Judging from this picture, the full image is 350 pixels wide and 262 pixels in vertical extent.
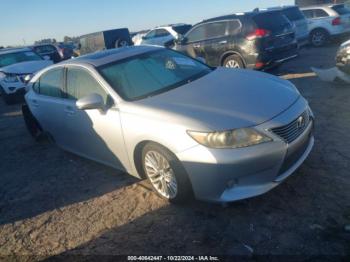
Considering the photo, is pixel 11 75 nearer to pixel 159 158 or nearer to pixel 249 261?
pixel 159 158

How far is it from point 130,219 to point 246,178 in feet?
4.49

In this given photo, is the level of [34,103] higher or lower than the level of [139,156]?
higher

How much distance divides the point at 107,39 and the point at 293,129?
16141mm

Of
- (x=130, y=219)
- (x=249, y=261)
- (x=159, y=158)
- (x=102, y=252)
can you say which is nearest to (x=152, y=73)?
(x=159, y=158)

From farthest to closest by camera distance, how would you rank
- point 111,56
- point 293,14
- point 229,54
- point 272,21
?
point 293,14, point 229,54, point 272,21, point 111,56

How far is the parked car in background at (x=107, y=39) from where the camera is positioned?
1820 cm

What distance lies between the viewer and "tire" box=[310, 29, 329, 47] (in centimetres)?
1370

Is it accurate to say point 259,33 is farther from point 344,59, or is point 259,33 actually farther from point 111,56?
point 111,56

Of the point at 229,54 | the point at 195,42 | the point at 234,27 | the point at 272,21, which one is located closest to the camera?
the point at 272,21

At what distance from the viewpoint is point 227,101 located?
3.70 m

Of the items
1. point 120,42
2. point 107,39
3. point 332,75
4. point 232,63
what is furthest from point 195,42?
point 120,42

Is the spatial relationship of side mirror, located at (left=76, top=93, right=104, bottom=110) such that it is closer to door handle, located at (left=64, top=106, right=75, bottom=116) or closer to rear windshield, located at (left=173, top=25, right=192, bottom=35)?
door handle, located at (left=64, top=106, right=75, bottom=116)

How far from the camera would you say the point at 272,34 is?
8625 mm

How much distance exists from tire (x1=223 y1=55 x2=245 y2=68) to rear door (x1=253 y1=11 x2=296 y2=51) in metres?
0.75
